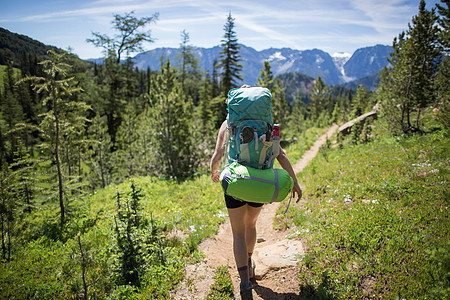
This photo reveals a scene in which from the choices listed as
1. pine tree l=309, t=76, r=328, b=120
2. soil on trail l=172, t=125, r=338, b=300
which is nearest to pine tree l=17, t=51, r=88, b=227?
soil on trail l=172, t=125, r=338, b=300

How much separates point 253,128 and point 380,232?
2.96 metres

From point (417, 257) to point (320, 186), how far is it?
13.0 ft

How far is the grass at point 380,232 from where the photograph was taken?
9.28 feet

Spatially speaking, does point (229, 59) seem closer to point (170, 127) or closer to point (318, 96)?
point (170, 127)

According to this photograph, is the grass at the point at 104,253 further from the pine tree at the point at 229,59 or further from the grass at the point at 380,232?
the pine tree at the point at 229,59

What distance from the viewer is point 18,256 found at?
5168 mm

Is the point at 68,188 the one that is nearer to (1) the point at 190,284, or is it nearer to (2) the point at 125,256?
(2) the point at 125,256

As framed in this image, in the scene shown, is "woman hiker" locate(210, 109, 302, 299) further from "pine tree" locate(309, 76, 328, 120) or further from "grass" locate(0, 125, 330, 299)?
"pine tree" locate(309, 76, 328, 120)

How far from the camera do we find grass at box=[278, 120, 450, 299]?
283 centimetres

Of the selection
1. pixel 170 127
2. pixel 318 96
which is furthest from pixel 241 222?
pixel 318 96

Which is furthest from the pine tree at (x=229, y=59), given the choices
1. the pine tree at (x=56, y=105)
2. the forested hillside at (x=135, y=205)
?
the pine tree at (x=56, y=105)

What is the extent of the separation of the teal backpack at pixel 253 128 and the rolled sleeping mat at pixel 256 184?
20 cm

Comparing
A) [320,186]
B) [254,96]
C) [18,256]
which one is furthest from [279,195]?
[18,256]

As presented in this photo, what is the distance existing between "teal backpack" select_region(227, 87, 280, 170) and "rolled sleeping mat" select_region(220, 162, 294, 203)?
205 mm
